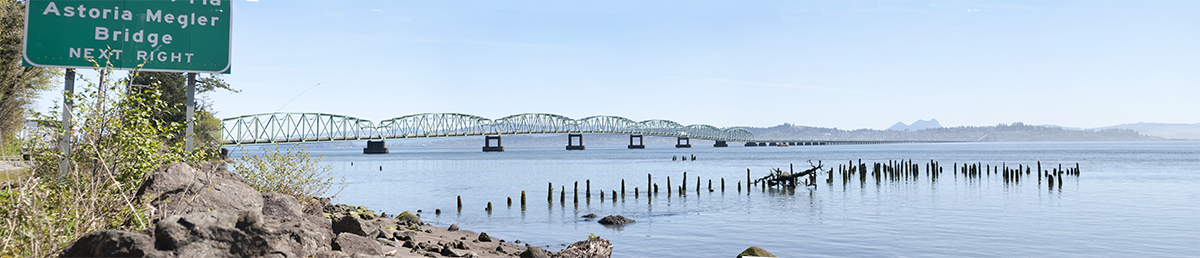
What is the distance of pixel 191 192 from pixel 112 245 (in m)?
4.55

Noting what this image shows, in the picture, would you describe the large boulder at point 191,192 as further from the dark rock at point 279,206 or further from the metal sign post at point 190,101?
the metal sign post at point 190,101

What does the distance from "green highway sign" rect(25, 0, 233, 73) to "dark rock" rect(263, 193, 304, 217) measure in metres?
3.25

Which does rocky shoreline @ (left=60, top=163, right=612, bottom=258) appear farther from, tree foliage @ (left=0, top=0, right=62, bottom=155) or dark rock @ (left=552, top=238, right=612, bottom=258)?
tree foliage @ (left=0, top=0, right=62, bottom=155)

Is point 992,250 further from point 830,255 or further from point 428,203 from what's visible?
point 428,203

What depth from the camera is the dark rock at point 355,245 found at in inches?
460

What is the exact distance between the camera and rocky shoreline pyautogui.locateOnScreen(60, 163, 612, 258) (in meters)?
6.98

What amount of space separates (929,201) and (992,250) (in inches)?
740

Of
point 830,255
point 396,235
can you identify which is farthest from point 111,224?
point 830,255

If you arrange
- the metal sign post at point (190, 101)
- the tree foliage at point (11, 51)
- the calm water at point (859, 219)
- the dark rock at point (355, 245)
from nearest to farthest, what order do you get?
the dark rock at point (355, 245), the metal sign post at point (190, 101), the calm water at point (859, 219), the tree foliage at point (11, 51)

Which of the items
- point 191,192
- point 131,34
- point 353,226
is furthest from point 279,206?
point 131,34

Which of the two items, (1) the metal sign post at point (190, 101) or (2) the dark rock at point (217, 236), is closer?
(2) the dark rock at point (217, 236)

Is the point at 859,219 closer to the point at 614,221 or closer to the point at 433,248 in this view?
the point at 614,221

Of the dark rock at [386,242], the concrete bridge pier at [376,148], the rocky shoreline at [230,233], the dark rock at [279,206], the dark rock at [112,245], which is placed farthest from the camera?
the concrete bridge pier at [376,148]

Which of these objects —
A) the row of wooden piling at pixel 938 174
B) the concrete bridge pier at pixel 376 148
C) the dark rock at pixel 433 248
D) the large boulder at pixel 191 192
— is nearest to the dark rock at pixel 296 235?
the large boulder at pixel 191 192
